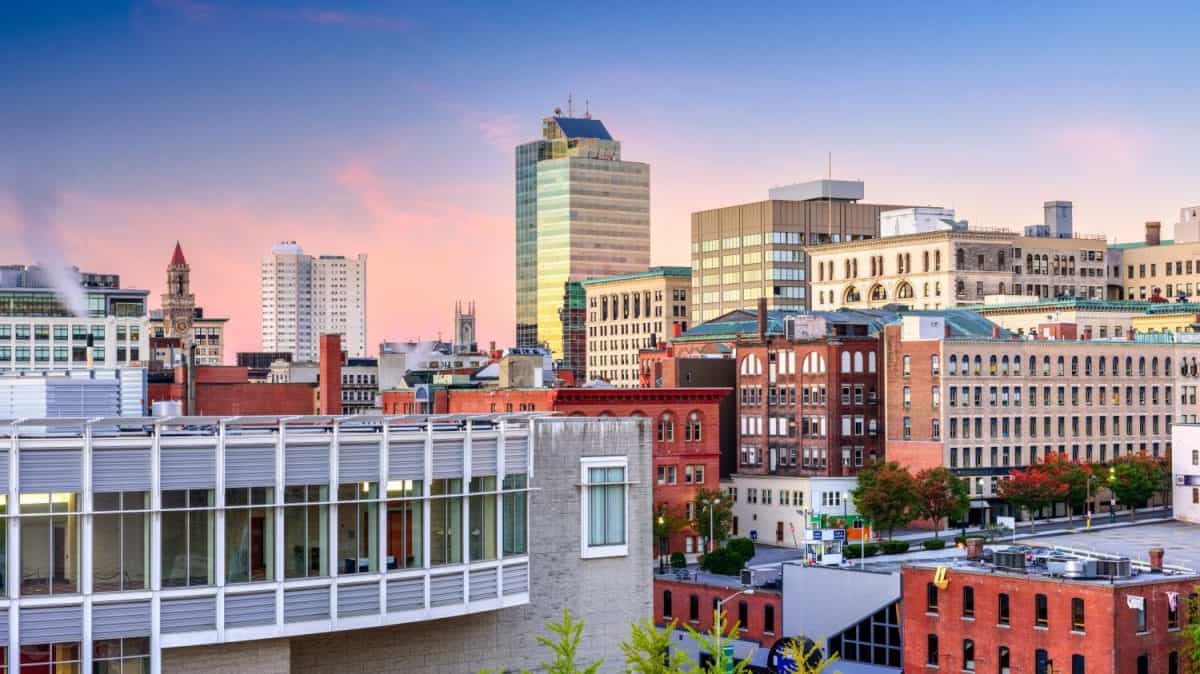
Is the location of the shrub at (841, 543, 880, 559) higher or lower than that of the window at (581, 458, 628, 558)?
lower

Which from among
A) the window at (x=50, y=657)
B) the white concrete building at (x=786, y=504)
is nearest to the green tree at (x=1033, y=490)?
the white concrete building at (x=786, y=504)

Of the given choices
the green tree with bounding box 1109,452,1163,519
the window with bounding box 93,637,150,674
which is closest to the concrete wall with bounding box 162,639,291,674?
the window with bounding box 93,637,150,674

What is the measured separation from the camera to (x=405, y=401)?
6742 inches

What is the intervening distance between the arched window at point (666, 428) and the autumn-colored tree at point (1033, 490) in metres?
26.9

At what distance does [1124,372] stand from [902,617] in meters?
75.1

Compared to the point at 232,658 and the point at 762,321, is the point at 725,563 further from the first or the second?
the point at 232,658

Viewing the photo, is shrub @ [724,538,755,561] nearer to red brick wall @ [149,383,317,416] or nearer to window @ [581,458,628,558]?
red brick wall @ [149,383,317,416]

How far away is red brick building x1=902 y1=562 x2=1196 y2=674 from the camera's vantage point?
81875mm

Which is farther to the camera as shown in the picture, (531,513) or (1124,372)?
(1124,372)

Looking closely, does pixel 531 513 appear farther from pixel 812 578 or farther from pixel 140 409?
pixel 812 578

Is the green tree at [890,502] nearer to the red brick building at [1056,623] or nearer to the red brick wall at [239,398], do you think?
the red brick wall at [239,398]

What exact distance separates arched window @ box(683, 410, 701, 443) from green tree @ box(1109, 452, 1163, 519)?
32.9 m

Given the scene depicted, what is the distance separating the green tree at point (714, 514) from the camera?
140 meters

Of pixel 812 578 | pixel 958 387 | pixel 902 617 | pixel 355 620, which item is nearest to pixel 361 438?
pixel 355 620
